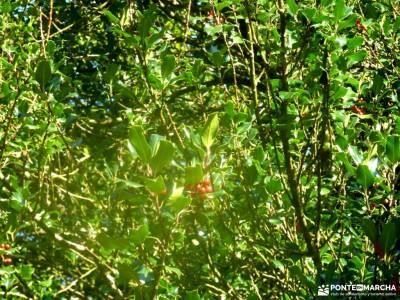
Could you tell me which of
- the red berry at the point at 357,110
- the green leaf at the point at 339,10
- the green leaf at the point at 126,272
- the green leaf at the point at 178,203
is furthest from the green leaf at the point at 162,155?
the red berry at the point at 357,110

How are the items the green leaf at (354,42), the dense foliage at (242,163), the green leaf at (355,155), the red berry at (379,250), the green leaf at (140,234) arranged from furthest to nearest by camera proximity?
the green leaf at (354,42)
the green leaf at (355,155)
the red berry at (379,250)
the dense foliage at (242,163)
the green leaf at (140,234)

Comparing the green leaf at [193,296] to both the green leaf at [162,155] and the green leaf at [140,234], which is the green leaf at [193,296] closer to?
the green leaf at [140,234]

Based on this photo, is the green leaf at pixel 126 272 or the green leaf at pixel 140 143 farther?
the green leaf at pixel 126 272

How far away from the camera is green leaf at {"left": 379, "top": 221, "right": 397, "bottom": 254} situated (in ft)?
5.85

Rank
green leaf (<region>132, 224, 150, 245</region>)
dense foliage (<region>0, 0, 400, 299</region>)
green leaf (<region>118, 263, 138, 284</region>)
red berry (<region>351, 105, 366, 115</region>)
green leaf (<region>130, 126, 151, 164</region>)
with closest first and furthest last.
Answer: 1. green leaf (<region>130, 126, 151, 164</region>)
2. green leaf (<region>132, 224, 150, 245</region>)
3. green leaf (<region>118, 263, 138, 284</region>)
4. dense foliage (<region>0, 0, 400, 299</region>)
5. red berry (<region>351, 105, 366, 115</region>)

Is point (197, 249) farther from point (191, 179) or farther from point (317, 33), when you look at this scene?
point (191, 179)

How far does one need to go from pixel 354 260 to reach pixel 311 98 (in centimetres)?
78

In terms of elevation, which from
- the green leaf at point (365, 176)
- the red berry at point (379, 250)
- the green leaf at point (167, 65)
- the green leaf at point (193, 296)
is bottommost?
the red berry at point (379, 250)

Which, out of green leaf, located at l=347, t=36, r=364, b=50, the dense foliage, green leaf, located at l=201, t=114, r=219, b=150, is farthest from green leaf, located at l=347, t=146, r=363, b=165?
green leaf, located at l=201, t=114, r=219, b=150

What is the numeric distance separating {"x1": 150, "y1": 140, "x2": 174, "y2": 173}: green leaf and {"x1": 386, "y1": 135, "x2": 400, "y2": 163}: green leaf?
0.95m

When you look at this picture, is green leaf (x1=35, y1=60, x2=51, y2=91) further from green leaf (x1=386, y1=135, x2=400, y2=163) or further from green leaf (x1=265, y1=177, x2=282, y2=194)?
green leaf (x1=386, y1=135, x2=400, y2=163)

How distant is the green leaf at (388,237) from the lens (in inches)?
70.2

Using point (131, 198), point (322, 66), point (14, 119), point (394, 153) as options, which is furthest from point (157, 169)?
point (14, 119)

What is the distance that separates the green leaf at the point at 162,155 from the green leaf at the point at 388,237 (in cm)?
94
